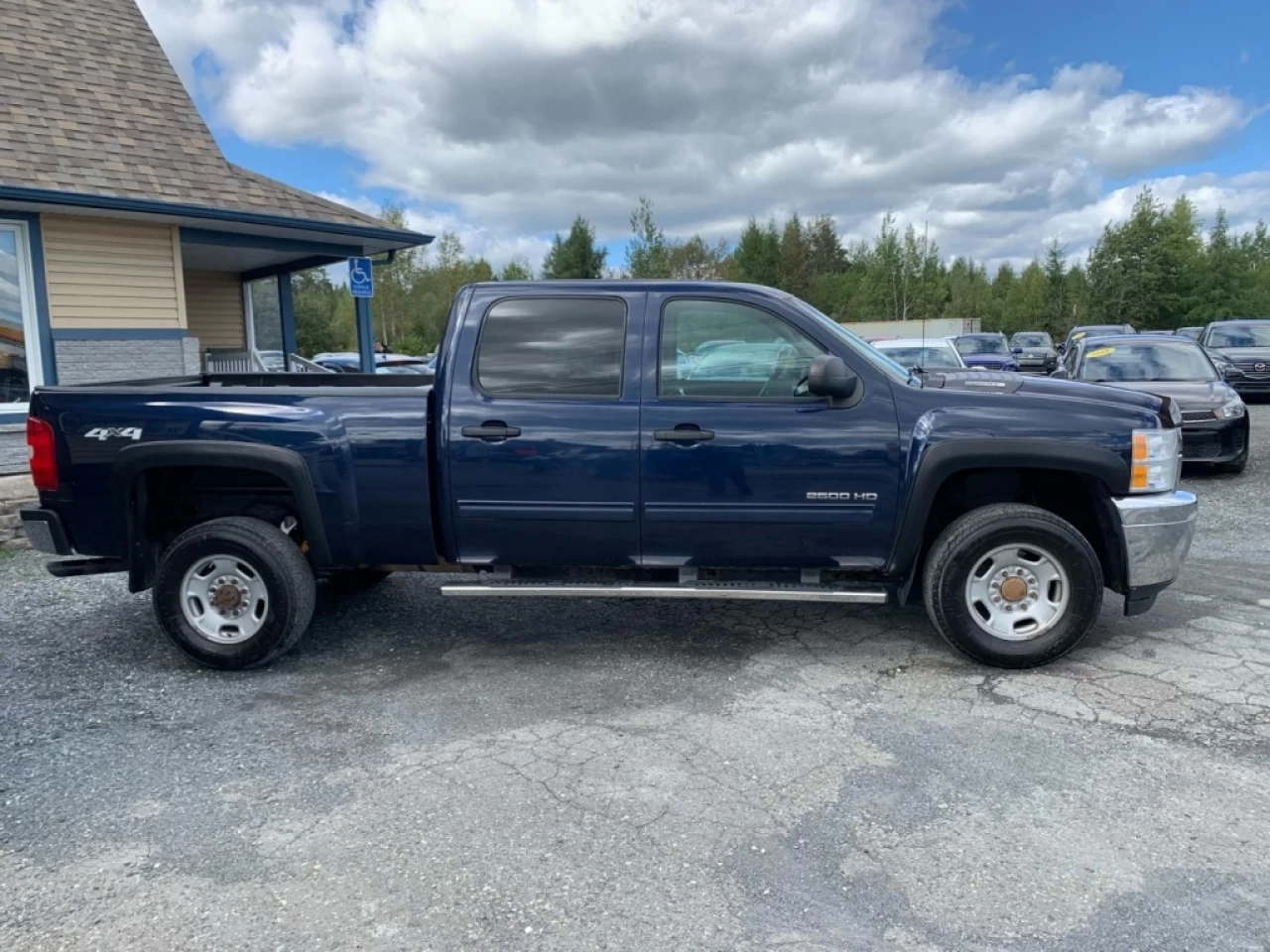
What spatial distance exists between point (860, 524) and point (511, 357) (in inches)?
76.8

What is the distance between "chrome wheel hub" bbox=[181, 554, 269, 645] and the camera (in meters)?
4.79

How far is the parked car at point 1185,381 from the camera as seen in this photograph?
31.0ft

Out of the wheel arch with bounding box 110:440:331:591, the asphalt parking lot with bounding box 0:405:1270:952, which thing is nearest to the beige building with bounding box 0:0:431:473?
the asphalt parking lot with bounding box 0:405:1270:952

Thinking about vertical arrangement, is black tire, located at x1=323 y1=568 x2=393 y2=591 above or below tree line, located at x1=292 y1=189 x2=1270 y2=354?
below

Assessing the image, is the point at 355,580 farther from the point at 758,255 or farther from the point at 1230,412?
the point at 758,255

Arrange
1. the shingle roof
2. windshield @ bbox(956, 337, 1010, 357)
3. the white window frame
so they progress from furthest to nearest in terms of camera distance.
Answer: windshield @ bbox(956, 337, 1010, 357), the shingle roof, the white window frame

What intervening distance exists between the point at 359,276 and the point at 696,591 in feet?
30.9

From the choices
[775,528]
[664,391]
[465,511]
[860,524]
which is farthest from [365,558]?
[860,524]

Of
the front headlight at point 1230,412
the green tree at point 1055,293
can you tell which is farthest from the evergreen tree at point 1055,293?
the front headlight at point 1230,412

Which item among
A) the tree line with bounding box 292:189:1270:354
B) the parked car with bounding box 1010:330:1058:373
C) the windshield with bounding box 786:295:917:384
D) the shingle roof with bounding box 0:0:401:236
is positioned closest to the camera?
the windshield with bounding box 786:295:917:384

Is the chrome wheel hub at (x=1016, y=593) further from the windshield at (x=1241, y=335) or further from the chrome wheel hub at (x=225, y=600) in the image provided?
the windshield at (x=1241, y=335)

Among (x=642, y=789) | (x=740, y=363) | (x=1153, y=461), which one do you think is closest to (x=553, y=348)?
(x=740, y=363)

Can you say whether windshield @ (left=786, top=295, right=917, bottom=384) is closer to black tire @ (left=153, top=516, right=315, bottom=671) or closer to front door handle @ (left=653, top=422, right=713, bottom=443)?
front door handle @ (left=653, top=422, right=713, bottom=443)

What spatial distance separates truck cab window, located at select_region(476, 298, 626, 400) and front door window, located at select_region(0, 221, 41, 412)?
23.9ft
